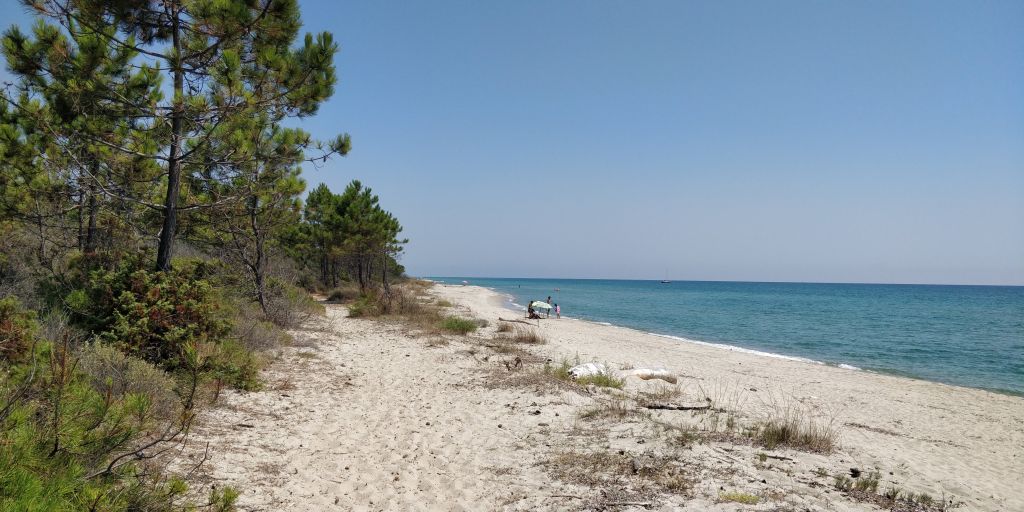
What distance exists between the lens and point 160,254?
809cm

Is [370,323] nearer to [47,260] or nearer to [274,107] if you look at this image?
[47,260]

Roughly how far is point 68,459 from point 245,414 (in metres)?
4.12

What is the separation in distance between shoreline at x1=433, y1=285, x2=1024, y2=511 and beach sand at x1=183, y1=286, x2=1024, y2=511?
0.06m

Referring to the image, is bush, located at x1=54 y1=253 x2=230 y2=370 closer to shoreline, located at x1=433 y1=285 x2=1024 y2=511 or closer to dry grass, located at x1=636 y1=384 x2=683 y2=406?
dry grass, located at x1=636 y1=384 x2=683 y2=406

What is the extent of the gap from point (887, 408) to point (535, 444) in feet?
33.8

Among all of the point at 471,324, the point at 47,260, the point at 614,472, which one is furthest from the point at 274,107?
the point at 471,324

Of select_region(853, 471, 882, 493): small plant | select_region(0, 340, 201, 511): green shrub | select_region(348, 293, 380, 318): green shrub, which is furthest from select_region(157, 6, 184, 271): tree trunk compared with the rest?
Result: select_region(348, 293, 380, 318): green shrub

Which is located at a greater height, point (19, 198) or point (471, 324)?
point (19, 198)

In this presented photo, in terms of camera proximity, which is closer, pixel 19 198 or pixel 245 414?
pixel 245 414

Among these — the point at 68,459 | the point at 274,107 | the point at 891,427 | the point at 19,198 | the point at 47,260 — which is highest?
the point at 274,107

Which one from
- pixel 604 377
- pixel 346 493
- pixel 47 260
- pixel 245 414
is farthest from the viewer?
pixel 604 377

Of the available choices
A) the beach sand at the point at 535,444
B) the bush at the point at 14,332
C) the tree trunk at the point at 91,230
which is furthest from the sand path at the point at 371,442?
the tree trunk at the point at 91,230

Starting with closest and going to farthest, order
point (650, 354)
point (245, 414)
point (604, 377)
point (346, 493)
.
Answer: point (346, 493)
point (245, 414)
point (604, 377)
point (650, 354)

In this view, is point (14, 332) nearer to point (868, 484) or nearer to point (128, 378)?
point (128, 378)
